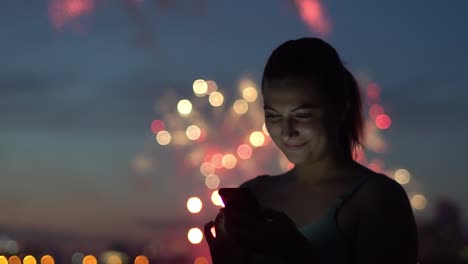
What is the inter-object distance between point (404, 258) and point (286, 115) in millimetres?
678

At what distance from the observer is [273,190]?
415cm

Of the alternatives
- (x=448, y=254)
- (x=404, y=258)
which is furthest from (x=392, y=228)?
(x=448, y=254)

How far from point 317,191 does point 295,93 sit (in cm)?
38

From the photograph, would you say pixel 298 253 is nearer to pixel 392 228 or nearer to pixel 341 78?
pixel 392 228

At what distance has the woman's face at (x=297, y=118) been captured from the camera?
3.93 meters

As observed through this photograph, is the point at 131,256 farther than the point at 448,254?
Yes

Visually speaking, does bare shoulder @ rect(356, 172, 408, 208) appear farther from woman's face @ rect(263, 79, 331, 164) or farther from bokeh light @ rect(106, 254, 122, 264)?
bokeh light @ rect(106, 254, 122, 264)

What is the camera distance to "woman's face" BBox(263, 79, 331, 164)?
3934 mm

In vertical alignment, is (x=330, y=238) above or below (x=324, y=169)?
below

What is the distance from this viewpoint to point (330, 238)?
3.76 m

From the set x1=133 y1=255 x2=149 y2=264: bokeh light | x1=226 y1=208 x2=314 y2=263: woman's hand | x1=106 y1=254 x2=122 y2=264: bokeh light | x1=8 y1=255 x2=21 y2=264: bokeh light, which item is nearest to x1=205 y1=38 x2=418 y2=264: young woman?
x1=226 y1=208 x2=314 y2=263: woman's hand

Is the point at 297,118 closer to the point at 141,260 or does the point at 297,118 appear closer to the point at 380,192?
the point at 380,192

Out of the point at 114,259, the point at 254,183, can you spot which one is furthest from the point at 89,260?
the point at 254,183

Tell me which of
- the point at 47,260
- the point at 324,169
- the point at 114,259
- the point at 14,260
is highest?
the point at 324,169
